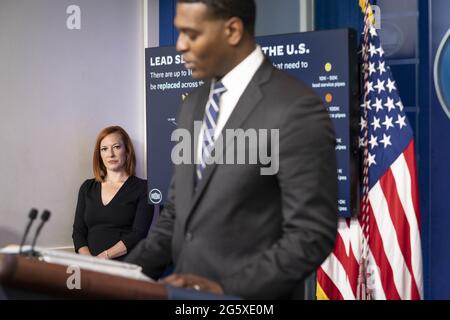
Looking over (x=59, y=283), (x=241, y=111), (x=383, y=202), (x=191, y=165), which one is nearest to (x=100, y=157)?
(x=383, y=202)

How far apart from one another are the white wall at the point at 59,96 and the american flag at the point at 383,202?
2.02 m

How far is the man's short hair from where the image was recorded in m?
1.57

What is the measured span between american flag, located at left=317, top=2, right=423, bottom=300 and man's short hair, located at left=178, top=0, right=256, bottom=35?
195 cm

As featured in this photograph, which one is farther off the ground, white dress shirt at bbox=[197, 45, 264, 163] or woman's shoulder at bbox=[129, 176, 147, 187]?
white dress shirt at bbox=[197, 45, 264, 163]

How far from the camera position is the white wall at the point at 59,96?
4.40 meters

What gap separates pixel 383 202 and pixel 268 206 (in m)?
2.01

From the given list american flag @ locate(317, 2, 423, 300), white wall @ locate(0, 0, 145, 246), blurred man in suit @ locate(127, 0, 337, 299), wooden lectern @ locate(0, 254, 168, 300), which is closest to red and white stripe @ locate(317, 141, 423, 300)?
american flag @ locate(317, 2, 423, 300)

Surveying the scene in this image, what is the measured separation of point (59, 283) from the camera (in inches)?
49.8

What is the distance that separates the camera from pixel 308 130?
4.99 feet

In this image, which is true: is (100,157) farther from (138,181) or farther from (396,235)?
(396,235)

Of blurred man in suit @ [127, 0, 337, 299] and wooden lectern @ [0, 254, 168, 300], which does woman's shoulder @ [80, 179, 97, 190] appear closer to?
blurred man in suit @ [127, 0, 337, 299]

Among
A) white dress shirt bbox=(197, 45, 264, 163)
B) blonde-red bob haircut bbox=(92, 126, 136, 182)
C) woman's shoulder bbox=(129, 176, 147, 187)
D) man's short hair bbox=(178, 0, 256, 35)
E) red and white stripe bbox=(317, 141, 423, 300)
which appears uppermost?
man's short hair bbox=(178, 0, 256, 35)

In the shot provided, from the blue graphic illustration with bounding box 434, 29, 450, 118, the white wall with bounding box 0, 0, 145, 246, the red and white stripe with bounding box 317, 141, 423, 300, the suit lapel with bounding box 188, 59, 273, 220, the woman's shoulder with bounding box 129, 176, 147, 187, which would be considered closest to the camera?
the suit lapel with bounding box 188, 59, 273, 220
